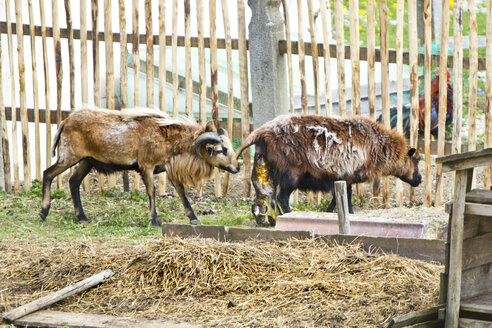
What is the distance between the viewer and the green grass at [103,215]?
8669 mm

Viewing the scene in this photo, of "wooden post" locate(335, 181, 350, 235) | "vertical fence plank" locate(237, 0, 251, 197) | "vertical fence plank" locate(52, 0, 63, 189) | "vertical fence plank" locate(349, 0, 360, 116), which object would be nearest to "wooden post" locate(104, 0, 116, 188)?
"vertical fence plank" locate(52, 0, 63, 189)

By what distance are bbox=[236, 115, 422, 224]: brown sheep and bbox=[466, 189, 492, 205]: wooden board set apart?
404cm

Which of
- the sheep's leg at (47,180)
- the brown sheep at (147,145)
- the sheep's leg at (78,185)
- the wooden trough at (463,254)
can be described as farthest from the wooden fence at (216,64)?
the wooden trough at (463,254)

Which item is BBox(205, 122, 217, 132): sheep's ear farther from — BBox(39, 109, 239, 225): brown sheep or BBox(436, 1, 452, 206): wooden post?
BBox(436, 1, 452, 206): wooden post

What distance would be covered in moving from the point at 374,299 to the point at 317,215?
2310mm

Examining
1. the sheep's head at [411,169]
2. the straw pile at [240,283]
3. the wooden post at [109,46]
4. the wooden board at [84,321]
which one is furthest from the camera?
the wooden post at [109,46]

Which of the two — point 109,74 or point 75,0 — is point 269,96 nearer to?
point 109,74

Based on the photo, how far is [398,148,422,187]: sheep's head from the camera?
31.0 ft

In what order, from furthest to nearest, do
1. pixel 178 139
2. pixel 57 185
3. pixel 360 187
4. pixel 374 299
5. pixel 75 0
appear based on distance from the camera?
pixel 75 0, pixel 57 185, pixel 360 187, pixel 178 139, pixel 374 299

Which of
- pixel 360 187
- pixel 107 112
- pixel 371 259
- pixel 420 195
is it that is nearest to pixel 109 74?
pixel 107 112

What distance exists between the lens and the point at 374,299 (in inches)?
222

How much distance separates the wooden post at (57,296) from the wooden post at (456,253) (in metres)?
2.85

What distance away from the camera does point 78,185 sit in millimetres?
9633

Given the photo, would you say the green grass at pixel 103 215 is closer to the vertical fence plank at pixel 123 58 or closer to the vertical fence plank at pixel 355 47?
the vertical fence plank at pixel 123 58
